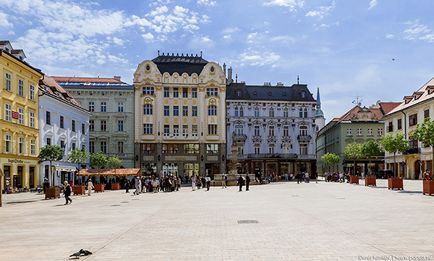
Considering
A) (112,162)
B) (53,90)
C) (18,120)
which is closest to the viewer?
(18,120)

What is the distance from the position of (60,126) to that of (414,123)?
46.5 meters

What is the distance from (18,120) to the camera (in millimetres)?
46750

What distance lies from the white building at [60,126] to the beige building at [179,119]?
12950 mm

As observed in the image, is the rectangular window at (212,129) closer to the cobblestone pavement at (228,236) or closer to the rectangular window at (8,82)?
the rectangular window at (8,82)

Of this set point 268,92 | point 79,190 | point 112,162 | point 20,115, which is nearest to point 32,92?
point 20,115

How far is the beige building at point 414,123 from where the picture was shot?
65.4m

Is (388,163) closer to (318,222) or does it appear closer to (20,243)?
(318,222)

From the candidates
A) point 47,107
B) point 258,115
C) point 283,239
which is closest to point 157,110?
point 258,115

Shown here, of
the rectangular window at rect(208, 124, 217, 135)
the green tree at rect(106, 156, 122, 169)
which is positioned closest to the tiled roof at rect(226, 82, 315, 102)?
the rectangular window at rect(208, 124, 217, 135)

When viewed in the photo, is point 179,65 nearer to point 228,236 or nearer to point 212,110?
point 212,110

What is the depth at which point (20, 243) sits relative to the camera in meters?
13.3

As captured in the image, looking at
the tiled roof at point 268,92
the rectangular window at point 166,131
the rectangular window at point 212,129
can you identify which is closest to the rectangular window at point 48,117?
the rectangular window at point 166,131

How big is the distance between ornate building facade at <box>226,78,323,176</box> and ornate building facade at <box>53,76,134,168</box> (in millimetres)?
17639

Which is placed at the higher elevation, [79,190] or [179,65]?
[179,65]
